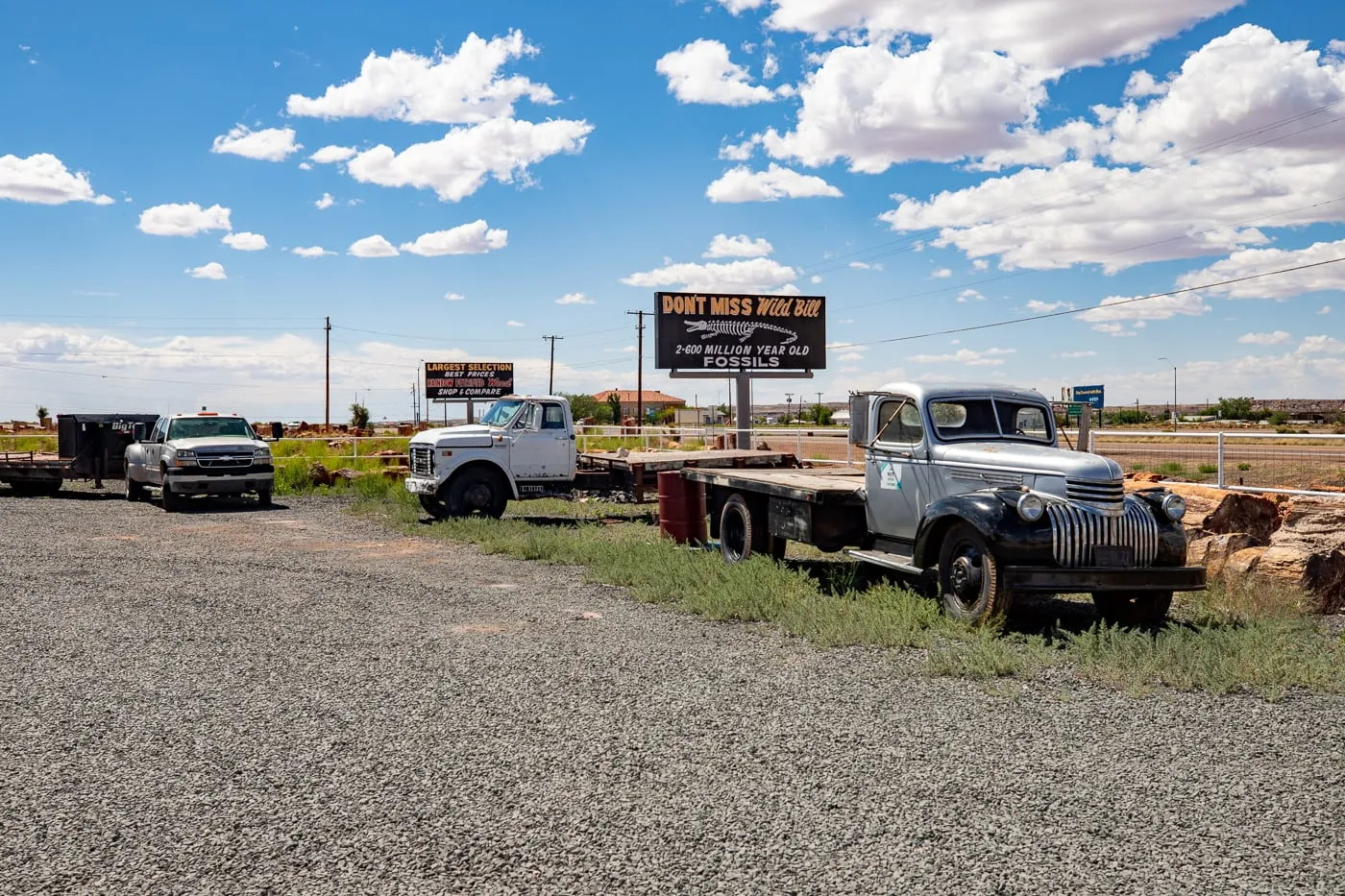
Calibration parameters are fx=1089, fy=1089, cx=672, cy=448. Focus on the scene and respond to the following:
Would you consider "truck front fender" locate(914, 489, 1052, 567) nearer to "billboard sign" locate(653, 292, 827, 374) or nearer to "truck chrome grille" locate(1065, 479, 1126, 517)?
"truck chrome grille" locate(1065, 479, 1126, 517)

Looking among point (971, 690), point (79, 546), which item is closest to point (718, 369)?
point (79, 546)

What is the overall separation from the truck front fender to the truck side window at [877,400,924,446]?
121cm

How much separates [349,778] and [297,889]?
1.24 metres

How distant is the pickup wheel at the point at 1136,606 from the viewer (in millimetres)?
9406

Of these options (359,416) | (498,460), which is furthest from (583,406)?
(498,460)

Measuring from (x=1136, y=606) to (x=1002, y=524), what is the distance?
1785 millimetres

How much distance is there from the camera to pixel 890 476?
10664 millimetres

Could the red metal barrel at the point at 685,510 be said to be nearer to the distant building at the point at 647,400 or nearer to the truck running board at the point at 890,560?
the truck running board at the point at 890,560

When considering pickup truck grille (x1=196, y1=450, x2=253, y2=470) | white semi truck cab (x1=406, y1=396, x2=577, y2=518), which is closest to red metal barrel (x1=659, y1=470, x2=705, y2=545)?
white semi truck cab (x1=406, y1=396, x2=577, y2=518)

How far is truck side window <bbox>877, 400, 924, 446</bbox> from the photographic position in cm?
1050

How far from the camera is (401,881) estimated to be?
14.1ft

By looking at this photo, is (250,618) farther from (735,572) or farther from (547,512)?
(547,512)

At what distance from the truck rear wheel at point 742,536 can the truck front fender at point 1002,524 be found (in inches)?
129

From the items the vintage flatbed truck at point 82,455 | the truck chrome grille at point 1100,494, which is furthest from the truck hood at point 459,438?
the truck chrome grille at point 1100,494
